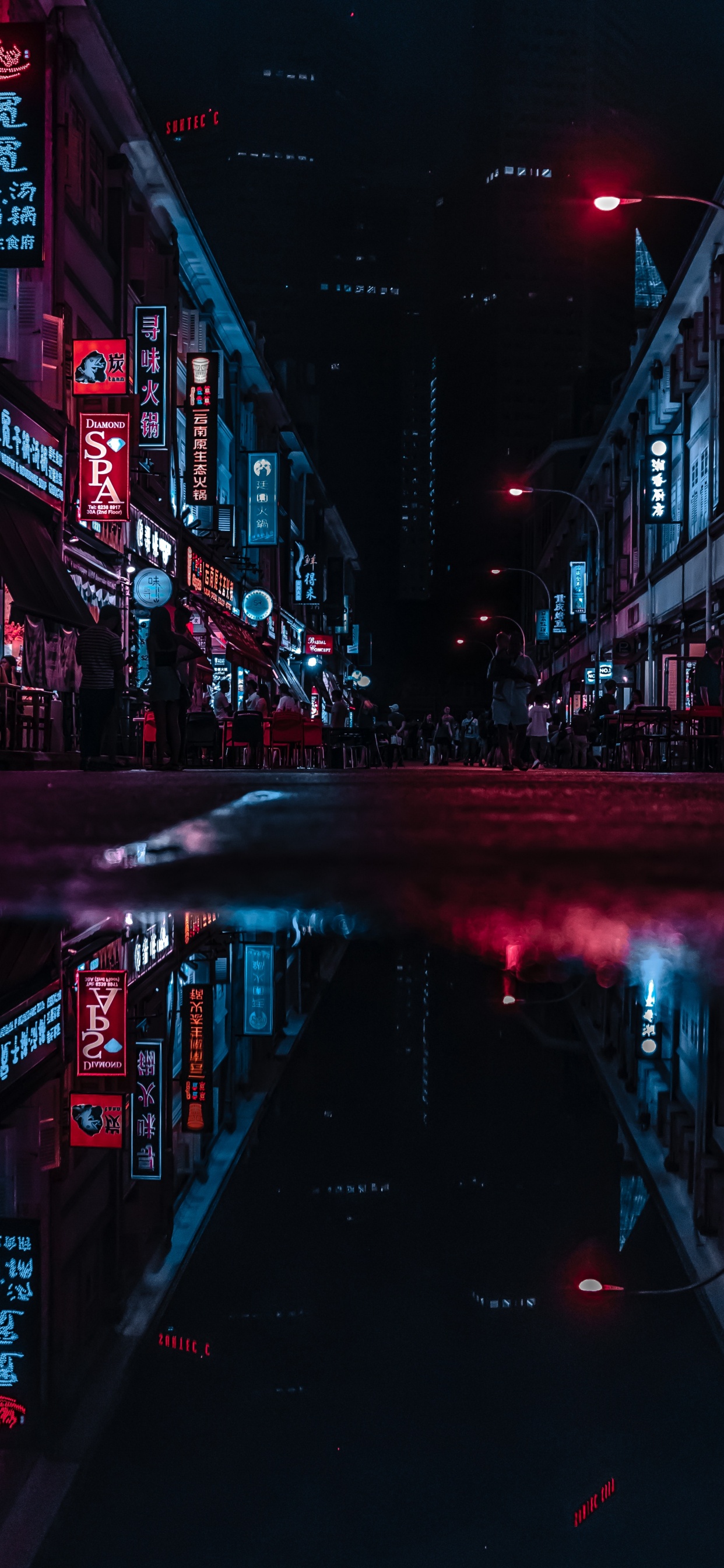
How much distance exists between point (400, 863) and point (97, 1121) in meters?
2.48

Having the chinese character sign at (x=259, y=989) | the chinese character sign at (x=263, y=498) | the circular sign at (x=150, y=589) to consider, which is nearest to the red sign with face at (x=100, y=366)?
the circular sign at (x=150, y=589)

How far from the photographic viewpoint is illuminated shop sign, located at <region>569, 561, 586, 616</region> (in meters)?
54.0

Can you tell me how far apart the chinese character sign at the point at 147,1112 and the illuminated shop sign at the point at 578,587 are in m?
53.4

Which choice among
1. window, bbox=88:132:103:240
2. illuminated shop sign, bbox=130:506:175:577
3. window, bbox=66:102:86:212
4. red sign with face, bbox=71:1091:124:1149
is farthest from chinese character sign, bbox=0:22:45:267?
red sign with face, bbox=71:1091:124:1149

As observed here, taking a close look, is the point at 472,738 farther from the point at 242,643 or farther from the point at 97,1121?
the point at 97,1121

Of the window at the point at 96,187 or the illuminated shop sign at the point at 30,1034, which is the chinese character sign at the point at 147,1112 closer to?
the illuminated shop sign at the point at 30,1034

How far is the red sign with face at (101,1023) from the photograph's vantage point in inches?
60.2

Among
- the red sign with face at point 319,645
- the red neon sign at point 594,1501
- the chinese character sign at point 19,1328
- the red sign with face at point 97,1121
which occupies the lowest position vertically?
the red neon sign at point 594,1501

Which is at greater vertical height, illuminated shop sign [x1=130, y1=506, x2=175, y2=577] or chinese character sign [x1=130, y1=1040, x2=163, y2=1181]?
illuminated shop sign [x1=130, y1=506, x2=175, y2=577]

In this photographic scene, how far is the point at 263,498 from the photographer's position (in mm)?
42062

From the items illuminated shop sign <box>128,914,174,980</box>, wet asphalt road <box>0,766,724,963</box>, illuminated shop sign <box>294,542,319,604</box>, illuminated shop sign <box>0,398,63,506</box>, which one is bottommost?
illuminated shop sign <box>128,914,174,980</box>

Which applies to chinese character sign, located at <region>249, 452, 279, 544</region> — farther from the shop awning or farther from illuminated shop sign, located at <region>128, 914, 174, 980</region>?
illuminated shop sign, located at <region>128, 914, 174, 980</region>

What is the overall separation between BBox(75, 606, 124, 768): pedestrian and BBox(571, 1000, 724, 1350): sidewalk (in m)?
14.0

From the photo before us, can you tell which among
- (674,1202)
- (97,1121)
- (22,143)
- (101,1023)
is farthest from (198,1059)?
(22,143)
